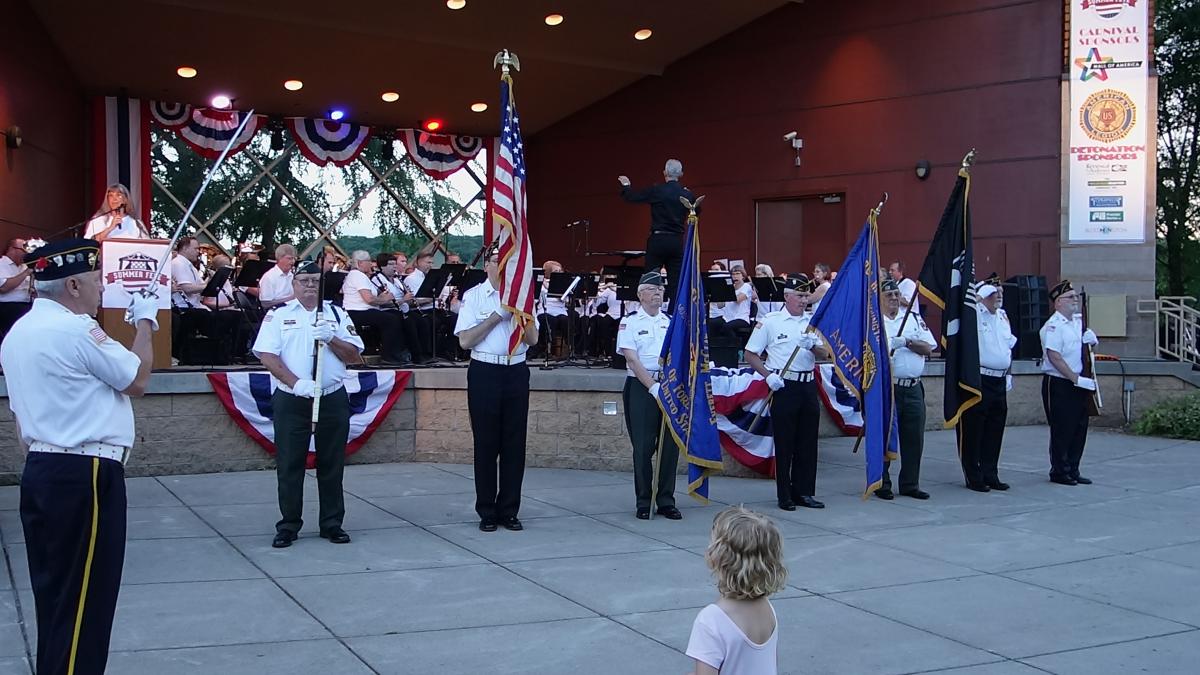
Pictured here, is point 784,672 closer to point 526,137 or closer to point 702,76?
point 702,76

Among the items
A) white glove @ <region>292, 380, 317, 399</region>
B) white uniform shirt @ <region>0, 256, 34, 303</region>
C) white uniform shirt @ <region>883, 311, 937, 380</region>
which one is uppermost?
white uniform shirt @ <region>0, 256, 34, 303</region>

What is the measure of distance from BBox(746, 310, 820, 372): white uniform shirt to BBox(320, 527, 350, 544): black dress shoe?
3695mm

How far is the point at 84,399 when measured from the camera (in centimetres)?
405

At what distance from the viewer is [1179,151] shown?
24.3 metres

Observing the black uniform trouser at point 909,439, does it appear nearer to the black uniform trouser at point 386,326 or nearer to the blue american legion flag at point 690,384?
the blue american legion flag at point 690,384

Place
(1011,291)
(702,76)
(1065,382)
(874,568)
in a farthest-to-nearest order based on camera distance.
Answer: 1. (702,76)
2. (1011,291)
3. (1065,382)
4. (874,568)

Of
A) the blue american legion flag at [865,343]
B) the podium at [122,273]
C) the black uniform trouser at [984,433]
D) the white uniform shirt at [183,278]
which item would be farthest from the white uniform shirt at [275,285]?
the black uniform trouser at [984,433]

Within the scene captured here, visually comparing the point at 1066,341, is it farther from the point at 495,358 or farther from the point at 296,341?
the point at 296,341

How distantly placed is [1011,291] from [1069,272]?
4.46 ft

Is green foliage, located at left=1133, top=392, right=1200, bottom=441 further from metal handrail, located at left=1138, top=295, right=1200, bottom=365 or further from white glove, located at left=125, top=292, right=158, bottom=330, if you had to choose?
white glove, located at left=125, top=292, right=158, bottom=330

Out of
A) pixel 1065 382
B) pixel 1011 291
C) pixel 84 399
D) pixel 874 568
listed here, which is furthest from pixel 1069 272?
→ pixel 84 399

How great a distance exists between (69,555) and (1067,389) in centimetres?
921

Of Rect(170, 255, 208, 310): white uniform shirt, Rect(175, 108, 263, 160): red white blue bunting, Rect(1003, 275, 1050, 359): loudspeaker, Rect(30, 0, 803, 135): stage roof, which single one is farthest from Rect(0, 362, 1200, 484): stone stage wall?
Rect(175, 108, 263, 160): red white blue bunting

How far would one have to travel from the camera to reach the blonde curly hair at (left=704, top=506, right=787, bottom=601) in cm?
302
